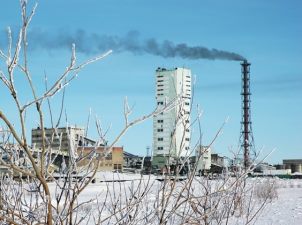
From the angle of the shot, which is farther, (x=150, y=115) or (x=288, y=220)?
(x=288, y=220)

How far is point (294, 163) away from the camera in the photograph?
327 feet

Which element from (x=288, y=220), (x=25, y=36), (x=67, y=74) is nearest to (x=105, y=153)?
(x=67, y=74)

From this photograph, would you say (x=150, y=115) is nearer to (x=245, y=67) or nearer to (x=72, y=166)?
(x=72, y=166)

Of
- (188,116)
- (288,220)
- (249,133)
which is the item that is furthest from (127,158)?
(188,116)

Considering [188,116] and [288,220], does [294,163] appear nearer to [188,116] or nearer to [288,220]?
[288,220]

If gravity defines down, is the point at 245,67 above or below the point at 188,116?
above

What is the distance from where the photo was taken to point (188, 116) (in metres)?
3.35

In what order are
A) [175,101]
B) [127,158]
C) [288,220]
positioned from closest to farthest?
[175,101]
[288,220]
[127,158]

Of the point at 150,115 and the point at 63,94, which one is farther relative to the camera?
the point at 63,94

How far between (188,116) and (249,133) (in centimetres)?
6942

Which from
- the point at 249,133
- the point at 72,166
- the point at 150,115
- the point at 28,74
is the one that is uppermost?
the point at 249,133

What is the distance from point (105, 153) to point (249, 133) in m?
70.3

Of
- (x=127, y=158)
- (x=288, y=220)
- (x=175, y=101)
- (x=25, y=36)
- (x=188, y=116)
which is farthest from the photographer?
(x=127, y=158)

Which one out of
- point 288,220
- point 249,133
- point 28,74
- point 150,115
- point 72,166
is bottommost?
point 288,220
